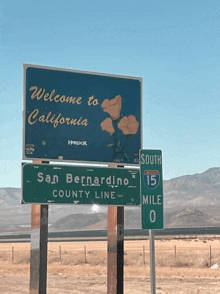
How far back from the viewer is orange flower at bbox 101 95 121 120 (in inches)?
555

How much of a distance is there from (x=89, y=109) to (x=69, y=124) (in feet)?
2.47

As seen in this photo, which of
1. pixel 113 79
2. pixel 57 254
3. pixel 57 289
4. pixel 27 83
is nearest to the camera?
pixel 27 83

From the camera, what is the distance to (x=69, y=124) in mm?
13648

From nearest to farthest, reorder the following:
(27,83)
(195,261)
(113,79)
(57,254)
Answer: (27,83) < (113,79) < (195,261) < (57,254)

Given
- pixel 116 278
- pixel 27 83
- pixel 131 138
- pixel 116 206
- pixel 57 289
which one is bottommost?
pixel 57 289

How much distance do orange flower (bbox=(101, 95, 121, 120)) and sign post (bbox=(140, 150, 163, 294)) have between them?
153 inches

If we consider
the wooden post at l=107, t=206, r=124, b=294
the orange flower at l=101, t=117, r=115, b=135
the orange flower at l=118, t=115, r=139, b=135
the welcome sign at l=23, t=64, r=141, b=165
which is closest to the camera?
the welcome sign at l=23, t=64, r=141, b=165

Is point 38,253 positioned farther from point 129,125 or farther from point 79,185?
point 129,125

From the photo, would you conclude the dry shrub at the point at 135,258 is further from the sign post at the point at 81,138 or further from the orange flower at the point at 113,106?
the orange flower at the point at 113,106

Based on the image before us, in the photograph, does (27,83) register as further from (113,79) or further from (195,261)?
(195,261)

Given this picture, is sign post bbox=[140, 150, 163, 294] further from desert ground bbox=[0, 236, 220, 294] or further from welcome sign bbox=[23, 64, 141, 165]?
desert ground bbox=[0, 236, 220, 294]

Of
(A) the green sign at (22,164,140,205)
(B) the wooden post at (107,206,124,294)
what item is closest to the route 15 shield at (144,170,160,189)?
(A) the green sign at (22,164,140,205)

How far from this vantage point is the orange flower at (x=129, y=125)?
14203 millimetres

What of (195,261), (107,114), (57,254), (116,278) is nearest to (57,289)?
(116,278)
